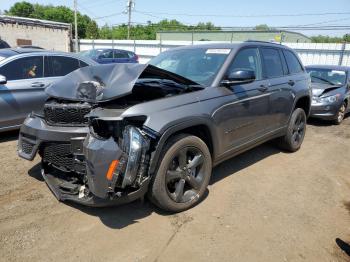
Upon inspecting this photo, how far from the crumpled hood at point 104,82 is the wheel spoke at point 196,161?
0.86m

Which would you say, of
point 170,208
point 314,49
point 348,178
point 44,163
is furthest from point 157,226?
point 314,49

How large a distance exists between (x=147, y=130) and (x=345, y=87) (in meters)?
7.86

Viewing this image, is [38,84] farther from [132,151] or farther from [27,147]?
[132,151]

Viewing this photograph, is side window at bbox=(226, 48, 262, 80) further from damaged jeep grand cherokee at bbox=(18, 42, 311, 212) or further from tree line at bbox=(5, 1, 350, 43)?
→ tree line at bbox=(5, 1, 350, 43)

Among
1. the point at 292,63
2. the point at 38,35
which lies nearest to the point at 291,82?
the point at 292,63

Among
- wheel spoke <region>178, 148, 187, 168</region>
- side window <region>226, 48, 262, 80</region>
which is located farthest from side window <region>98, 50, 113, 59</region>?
wheel spoke <region>178, 148, 187, 168</region>

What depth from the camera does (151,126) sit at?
3.16m

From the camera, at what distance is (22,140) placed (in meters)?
4.03

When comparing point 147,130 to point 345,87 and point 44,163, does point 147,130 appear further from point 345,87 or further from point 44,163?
point 345,87

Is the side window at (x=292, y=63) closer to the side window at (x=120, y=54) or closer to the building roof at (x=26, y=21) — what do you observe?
the side window at (x=120, y=54)

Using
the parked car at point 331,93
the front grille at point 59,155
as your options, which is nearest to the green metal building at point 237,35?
the parked car at point 331,93

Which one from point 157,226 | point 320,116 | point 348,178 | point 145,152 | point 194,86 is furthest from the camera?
point 320,116

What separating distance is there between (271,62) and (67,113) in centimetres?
324

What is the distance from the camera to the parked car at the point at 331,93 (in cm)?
855
